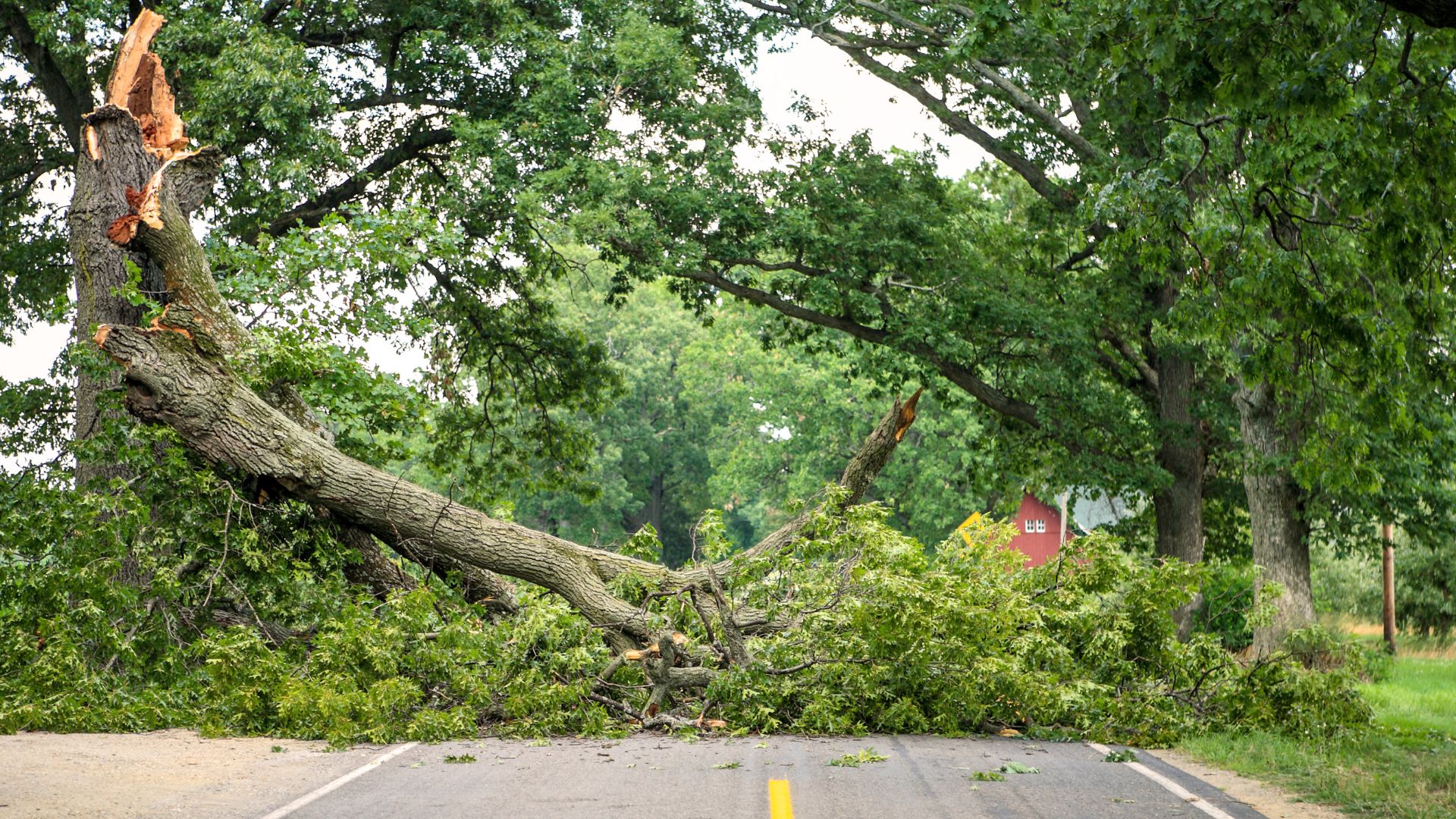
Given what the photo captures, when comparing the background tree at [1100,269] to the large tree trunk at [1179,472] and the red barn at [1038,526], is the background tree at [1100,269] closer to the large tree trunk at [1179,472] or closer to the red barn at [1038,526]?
the large tree trunk at [1179,472]

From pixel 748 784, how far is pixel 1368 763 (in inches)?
183

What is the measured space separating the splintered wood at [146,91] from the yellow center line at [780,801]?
10970 mm

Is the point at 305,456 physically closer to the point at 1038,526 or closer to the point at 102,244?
the point at 102,244

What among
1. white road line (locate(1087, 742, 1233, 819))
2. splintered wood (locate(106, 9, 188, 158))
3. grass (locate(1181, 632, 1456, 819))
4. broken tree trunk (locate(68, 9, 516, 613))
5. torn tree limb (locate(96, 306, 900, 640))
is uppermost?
splintered wood (locate(106, 9, 188, 158))

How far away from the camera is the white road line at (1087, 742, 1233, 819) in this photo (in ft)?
24.7

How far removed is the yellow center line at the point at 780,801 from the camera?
7173 mm

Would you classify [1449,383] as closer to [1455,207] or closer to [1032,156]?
[1455,207]

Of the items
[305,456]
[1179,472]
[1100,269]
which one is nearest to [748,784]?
[305,456]

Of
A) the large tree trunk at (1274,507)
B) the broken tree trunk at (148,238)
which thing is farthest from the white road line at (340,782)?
the large tree trunk at (1274,507)

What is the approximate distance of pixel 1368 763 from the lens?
9492 millimetres

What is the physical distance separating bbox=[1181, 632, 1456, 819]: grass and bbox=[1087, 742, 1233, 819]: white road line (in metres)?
0.66

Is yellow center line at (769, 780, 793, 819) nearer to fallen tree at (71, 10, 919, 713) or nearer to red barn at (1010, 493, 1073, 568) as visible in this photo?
fallen tree at (71, 10, 919, 713)

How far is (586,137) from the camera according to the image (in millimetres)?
19750

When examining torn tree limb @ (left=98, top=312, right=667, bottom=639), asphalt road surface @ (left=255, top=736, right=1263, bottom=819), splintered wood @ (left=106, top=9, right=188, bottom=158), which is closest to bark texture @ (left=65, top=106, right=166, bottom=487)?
splintered wood @ (left=106, top=9, right=188, bottom=158)
